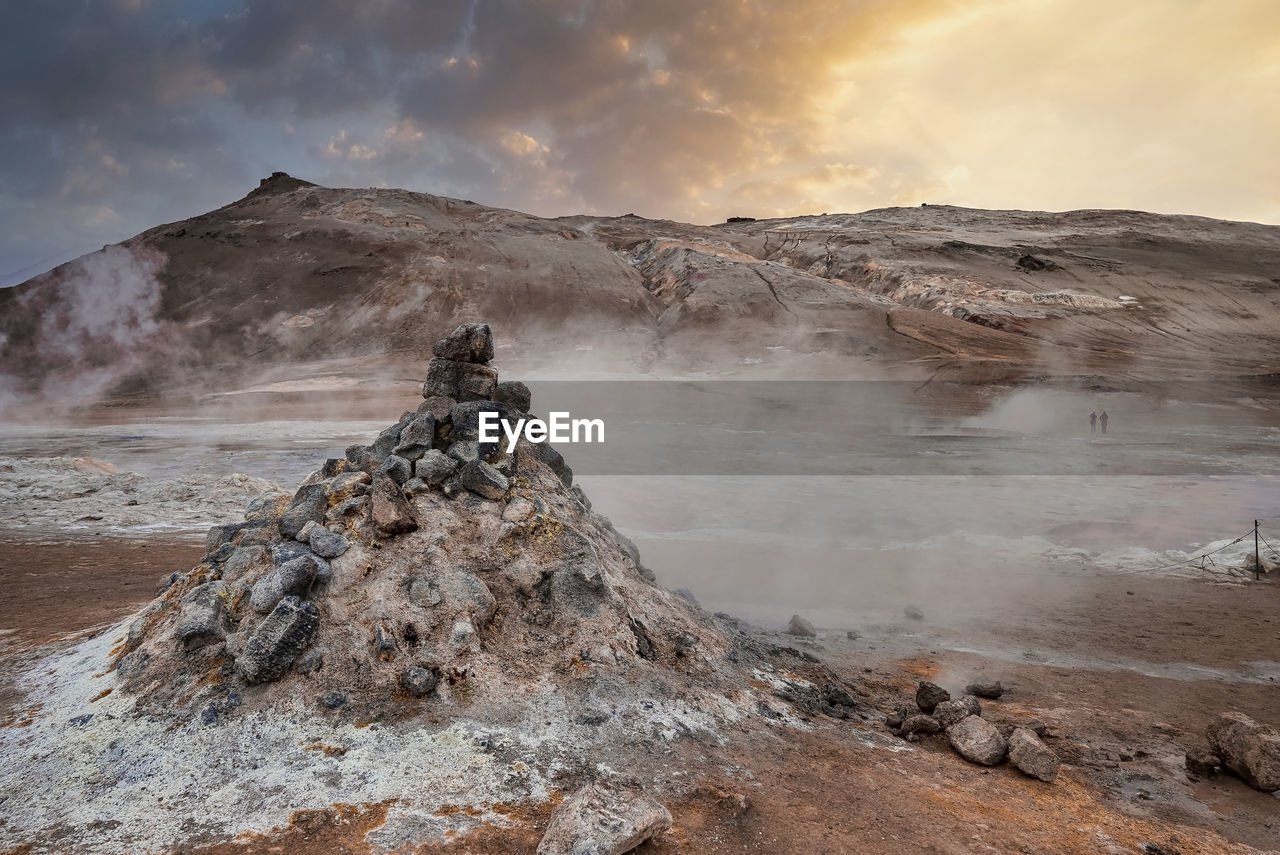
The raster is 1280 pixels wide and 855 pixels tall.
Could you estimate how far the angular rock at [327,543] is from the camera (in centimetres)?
442

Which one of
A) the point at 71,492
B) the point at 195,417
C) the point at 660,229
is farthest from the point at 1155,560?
the point at 660,229

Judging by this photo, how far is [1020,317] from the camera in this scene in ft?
125

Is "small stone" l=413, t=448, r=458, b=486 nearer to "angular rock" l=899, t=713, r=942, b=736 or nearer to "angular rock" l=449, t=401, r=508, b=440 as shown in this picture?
"angular rock" l=449, t=401, r=508, b=440

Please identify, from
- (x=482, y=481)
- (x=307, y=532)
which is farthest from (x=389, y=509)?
(x=482, y=481)

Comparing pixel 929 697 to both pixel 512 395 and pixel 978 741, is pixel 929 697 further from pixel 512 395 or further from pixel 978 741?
pixel 512 395

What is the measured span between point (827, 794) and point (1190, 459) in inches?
769

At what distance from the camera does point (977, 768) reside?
4094mm

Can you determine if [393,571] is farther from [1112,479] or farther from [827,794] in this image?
[1112,479]

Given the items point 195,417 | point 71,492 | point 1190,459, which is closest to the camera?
point 71,492

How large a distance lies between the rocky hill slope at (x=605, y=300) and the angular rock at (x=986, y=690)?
2626 centimetres

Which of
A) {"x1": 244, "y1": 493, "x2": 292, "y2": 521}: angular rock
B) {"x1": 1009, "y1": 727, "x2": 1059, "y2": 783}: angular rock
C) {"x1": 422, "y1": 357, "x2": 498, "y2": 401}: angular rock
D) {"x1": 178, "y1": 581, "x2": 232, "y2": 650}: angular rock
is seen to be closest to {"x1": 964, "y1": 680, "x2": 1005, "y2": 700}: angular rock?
{"x1": 1009, "y1": 727, "x2": 1059, "y2": 783}: angular rock

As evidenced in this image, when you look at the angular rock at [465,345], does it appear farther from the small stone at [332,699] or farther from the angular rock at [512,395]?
the small stone at [332,699]

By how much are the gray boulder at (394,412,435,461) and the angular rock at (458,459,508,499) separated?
40 cm

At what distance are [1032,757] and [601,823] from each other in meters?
2.63
